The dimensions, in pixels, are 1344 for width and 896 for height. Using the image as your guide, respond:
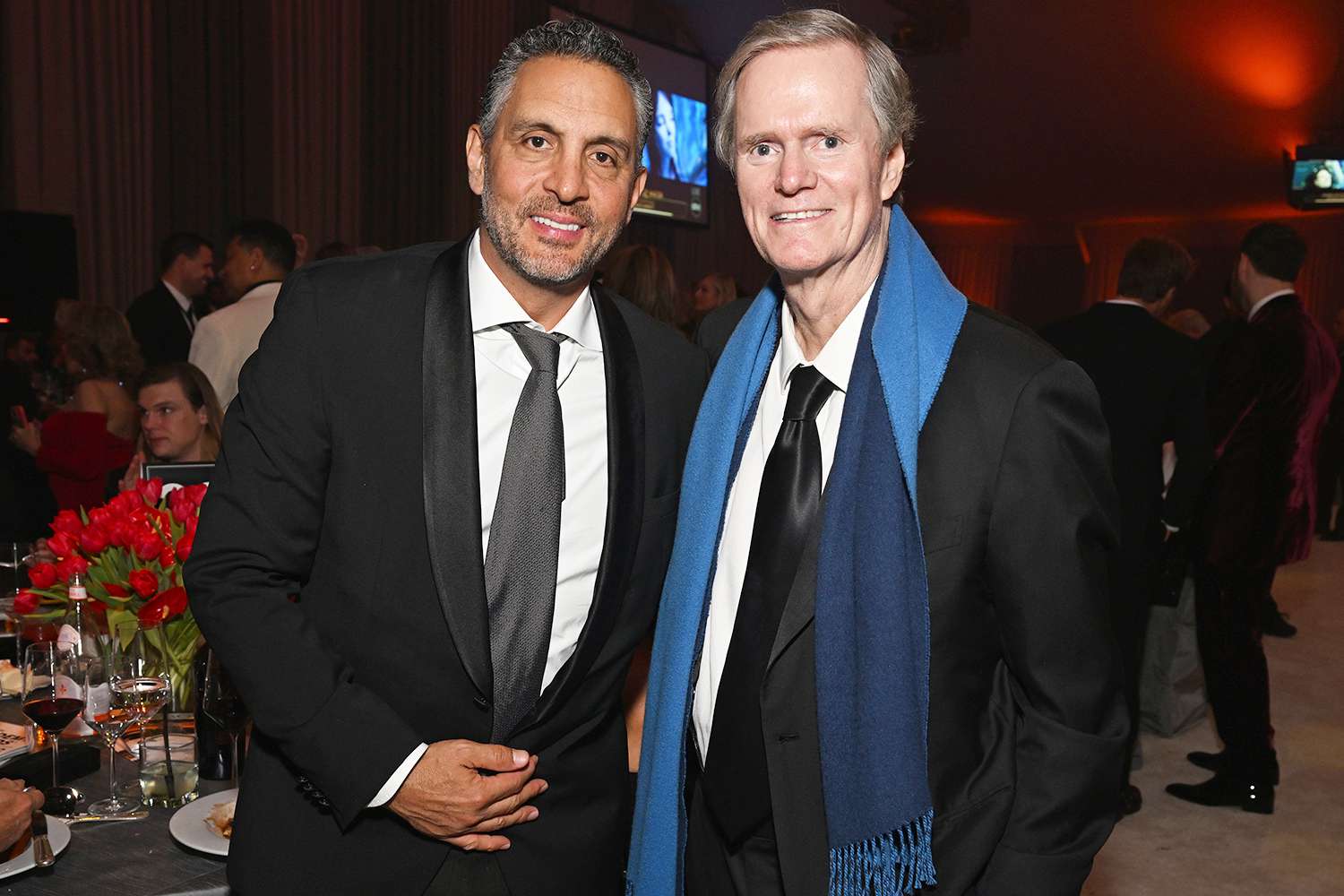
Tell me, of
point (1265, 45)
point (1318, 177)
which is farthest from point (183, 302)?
point (1265, 45)

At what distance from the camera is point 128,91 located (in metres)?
6.55

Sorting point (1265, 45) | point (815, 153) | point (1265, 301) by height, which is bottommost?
point (1265, 301)

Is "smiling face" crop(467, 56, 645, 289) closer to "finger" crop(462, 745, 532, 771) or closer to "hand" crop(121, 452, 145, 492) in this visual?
"finger" crop(462, 745, 532, 771)

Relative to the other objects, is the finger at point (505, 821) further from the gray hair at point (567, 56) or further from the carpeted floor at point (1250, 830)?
the carpeted floor at point (1250, 830)

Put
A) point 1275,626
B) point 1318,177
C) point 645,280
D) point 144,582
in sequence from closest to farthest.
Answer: point 144,582 < point 645,280 < point 1275,626 < point 1318,177

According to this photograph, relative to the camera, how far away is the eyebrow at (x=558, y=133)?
1617 mm

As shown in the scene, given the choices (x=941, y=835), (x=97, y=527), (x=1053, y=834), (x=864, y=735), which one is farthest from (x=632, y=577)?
(x=97, y=527)

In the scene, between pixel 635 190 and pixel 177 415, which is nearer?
pixel 635 190

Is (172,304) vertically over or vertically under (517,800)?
over

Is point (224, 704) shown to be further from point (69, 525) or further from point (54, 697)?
point (69, 525)

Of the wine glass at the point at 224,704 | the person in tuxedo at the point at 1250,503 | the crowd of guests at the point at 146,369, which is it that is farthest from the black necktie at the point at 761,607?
the person in tuxedo at the point at 1250,503

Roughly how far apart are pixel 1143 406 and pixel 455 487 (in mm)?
2961

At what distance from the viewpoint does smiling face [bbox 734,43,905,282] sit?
4.96 ft

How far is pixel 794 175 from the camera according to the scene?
1.51 m
